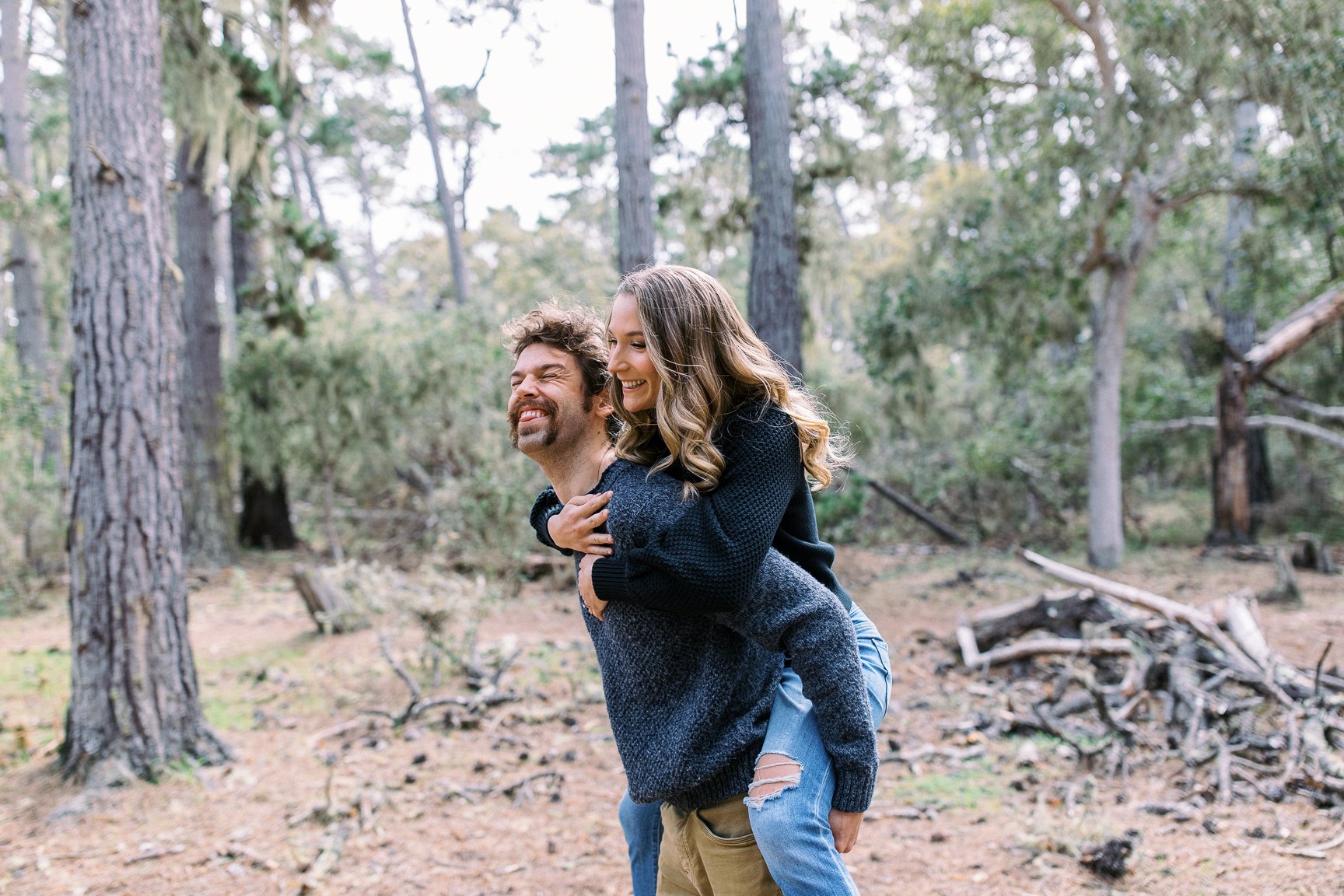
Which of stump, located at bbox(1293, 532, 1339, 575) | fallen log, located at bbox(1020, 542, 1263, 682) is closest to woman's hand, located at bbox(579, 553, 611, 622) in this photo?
fallen log, located at bbox(1020, 542, 1263, 682)

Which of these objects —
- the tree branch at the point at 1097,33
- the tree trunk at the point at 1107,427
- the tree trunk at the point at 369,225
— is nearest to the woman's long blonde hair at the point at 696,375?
the tree branch at the point at 1097,33

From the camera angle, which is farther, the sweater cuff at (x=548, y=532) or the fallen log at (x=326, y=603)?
the fallen log at (x=326, y=603)

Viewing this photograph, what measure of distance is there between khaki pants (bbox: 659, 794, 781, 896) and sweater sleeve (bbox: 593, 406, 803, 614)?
462 mm

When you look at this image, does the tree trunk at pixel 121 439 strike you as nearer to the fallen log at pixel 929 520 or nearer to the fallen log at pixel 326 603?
the fallen log at pixel 326 603

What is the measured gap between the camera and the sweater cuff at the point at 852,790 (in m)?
1.61

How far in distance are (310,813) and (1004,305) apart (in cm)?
995

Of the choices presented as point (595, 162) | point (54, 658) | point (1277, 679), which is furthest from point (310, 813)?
point (595, 162)

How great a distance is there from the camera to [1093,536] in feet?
36.6

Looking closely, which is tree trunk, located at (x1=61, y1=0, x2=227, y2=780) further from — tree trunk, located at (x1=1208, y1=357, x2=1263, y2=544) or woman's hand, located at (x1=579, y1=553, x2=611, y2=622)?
tree trunk, located at (x1=1208, y1=357, x2=1263, y2=544)

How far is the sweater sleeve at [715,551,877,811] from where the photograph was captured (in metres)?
1.58

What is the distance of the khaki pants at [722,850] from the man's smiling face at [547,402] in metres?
0.79

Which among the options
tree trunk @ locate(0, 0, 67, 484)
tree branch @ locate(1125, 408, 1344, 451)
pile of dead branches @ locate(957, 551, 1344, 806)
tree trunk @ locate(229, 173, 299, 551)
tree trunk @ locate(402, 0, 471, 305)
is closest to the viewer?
pile of dead branches @ locate(957, 551, 1344, 806)

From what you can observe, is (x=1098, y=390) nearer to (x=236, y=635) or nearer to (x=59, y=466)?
(x=236, y=635)

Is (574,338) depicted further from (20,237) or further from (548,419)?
(20,237)
